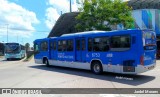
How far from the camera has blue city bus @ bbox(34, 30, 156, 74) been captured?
41.0 feet

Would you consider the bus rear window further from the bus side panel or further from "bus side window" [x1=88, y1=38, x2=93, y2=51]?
the bus side panel

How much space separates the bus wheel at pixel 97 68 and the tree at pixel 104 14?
14.4m

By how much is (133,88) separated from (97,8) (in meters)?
20.5

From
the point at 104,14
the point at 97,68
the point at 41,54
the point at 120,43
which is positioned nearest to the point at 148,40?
the point at 120,43

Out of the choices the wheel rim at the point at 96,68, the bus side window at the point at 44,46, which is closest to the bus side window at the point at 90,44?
the wheel rim at the point at 96,68

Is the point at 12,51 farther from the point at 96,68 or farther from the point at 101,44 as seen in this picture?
the point at 101,44

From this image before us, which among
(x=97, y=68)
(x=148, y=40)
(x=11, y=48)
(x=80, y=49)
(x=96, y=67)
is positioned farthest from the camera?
(x=11, y=48)

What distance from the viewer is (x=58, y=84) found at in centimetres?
1148

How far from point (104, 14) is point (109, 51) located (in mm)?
15896

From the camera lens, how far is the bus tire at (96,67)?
583 inches

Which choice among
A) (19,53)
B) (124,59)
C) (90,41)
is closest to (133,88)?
(124,59)

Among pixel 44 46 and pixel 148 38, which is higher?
pixel 148 38

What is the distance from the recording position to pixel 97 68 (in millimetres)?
15055

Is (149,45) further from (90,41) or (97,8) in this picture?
(97,8)
